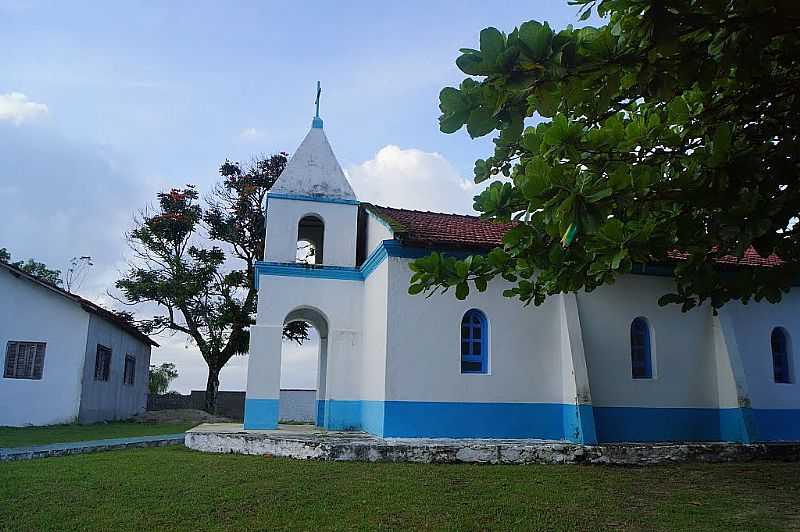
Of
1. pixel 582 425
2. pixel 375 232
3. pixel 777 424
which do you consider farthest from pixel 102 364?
pixel 777 424

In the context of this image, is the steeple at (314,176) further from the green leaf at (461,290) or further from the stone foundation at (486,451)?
the green leaf at (461,290)

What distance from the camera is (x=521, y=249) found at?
21.3 ft

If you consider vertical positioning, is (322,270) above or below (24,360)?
above

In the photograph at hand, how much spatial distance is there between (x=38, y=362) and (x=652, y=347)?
1610 cm

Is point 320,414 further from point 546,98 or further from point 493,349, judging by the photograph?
point 546,98

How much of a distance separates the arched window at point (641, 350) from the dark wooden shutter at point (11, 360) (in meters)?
16.0

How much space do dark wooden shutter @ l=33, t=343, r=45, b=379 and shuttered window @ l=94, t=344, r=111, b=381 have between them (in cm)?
190

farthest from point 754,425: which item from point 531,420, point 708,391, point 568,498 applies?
point 568,498

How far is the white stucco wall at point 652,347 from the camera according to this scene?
13.1 metres

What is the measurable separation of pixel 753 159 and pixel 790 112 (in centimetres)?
94

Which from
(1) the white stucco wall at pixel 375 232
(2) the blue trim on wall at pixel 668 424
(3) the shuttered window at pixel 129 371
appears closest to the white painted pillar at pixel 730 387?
(2) the blue trim on wall at pixel 668 424

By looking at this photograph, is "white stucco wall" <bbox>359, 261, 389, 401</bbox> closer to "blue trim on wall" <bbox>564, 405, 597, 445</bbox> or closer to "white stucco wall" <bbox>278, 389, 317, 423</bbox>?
"blue trim on wall" <bbox>564, 405, 597, 445</bbox>

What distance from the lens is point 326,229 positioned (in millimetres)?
15102

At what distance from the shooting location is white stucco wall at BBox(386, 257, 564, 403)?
12508mm
